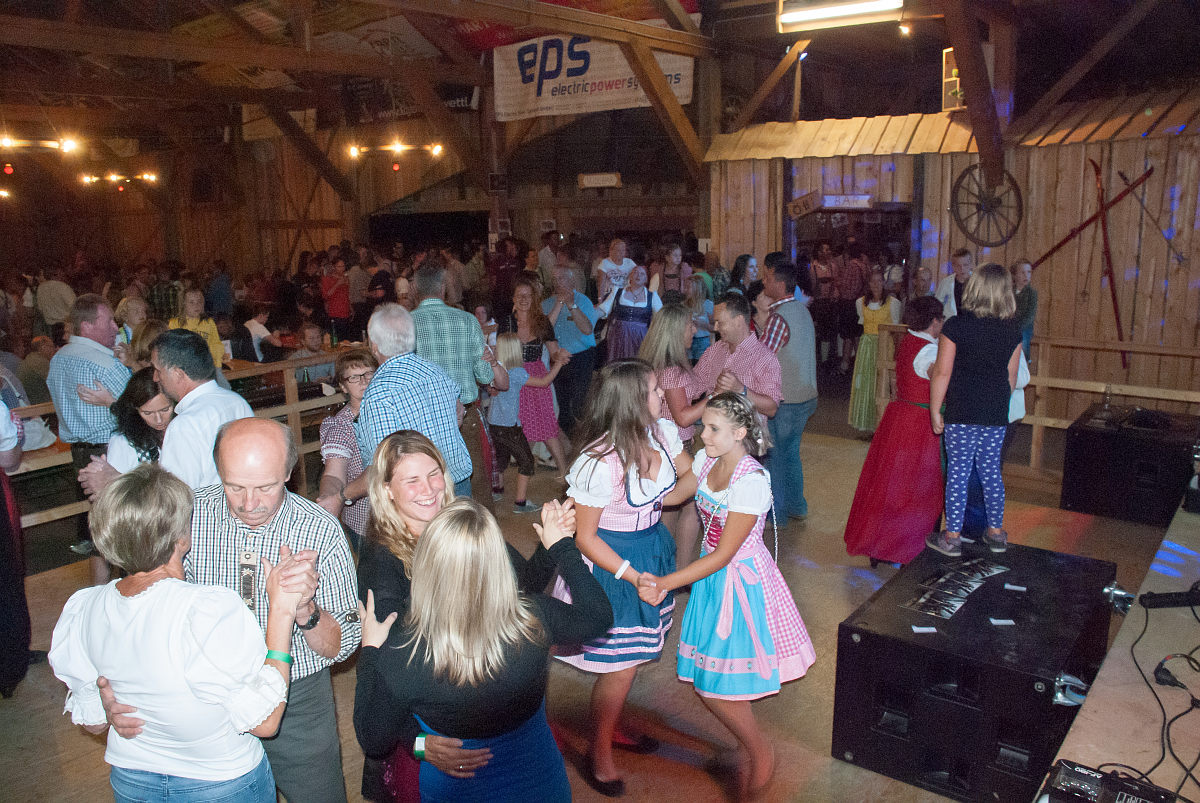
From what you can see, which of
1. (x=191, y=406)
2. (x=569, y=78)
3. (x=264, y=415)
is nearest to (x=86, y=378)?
(x=264, y=415)

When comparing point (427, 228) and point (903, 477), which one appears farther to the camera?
point (427, 228)

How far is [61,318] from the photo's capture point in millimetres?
10242

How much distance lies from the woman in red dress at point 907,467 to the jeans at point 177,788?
352 cm

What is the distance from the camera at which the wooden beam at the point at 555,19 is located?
753 centimetres

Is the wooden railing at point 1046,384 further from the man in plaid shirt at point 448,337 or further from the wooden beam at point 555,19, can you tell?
the wooden beam at point 555,19

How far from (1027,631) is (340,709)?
262cm

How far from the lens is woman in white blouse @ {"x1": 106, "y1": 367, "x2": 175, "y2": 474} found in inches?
136

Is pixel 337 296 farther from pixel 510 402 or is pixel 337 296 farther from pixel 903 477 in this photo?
pixel 903 477

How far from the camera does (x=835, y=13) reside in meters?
6.79

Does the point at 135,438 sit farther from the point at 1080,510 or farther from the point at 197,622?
the point at 1080,510

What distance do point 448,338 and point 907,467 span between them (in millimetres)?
2595

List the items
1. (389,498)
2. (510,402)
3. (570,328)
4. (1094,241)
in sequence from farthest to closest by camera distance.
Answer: (1094,241)
(570,328)
(510,402)
(389,498)

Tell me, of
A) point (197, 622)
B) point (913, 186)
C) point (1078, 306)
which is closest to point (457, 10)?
point (913, 186)

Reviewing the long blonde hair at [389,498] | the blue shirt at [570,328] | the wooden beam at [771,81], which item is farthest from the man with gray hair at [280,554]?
the wooden beam at [771,81]
